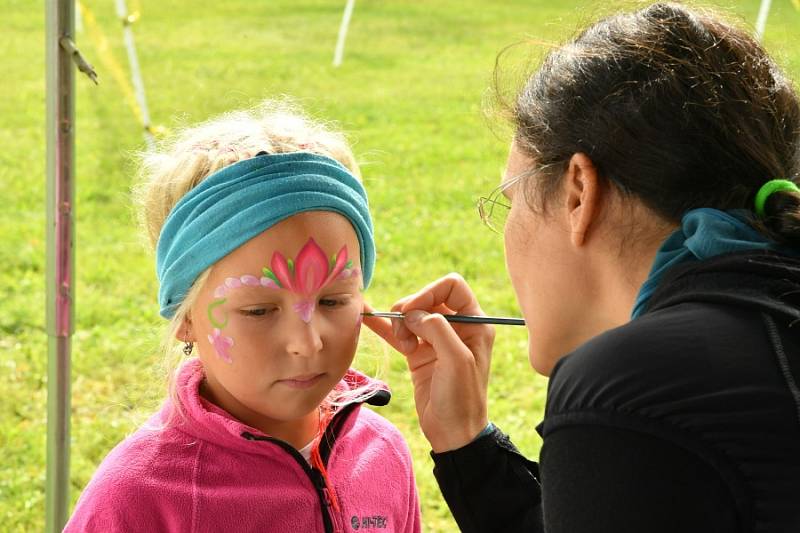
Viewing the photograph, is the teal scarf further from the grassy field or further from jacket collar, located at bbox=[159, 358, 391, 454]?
jacket collar, located at bbox=[159, 358, 391, 454]

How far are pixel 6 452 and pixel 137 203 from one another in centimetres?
241

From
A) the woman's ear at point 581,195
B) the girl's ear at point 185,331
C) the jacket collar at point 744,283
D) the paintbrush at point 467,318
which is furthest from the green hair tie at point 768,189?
the girl's ear at point 185,331

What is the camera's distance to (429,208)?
7484mm

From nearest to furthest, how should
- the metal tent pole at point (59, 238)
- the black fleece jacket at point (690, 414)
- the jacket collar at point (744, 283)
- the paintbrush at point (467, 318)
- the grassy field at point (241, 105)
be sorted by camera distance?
the black fleece jacket at point (690, 414) → the jacket collar at point (744, 283) → the paintbrush at point (467, 318) → the metal tent pole at point (59, 238) → the grassy field at point (241, 105)

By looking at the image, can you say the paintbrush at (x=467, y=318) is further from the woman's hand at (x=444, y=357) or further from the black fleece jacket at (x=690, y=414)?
the black fleece jacket at (x=690, y=414)

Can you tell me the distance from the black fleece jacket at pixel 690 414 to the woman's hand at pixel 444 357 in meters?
0.65

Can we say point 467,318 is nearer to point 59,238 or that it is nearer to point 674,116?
point 674,116

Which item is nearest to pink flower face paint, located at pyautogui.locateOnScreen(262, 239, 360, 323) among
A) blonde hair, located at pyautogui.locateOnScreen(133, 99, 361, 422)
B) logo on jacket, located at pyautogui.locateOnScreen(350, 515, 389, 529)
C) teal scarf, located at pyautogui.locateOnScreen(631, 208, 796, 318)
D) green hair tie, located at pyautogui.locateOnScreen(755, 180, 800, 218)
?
blonde hair, located at pyautogui.locateOnScreen(133, 99, 361, 422)

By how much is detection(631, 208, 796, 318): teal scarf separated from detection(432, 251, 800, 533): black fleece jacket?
0.07 ft

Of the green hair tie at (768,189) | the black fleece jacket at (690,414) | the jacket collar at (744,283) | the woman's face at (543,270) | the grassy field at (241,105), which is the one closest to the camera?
the black fleece jacket at (690,414)

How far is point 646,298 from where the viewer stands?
1.61 m

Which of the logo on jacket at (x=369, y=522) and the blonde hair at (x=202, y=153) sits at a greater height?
the blonde hair at (x=202, y=153)

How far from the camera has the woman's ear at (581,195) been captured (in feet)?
5.64

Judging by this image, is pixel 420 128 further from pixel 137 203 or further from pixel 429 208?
pixel 137 203
